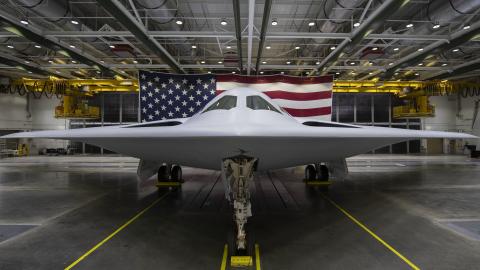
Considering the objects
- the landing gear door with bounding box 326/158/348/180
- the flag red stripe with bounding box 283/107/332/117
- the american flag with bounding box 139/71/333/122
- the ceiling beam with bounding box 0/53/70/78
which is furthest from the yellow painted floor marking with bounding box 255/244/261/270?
the ceiling beam with bounding box 0/53/70/78

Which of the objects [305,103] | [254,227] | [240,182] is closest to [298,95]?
[305,103]

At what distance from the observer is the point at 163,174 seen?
36.9 ft

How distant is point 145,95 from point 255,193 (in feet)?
26.7

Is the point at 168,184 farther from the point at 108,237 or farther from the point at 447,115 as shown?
the point at 447,115

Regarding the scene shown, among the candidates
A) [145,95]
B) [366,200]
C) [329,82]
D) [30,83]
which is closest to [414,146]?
[329,82]

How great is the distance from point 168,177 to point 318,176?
6.57m

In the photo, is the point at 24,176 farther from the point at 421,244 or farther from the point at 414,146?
the point at 414,146

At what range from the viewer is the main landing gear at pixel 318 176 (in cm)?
1136

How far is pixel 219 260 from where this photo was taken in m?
4.33

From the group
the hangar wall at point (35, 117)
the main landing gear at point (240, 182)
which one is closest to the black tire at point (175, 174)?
the main landing gear at point (240, 182)

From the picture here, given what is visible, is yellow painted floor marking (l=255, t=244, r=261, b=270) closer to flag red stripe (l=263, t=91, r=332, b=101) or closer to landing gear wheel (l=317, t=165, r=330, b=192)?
landing gear wheel (l=317, t=165, r=330, b=192)

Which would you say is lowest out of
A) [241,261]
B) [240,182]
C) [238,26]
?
[241,261]

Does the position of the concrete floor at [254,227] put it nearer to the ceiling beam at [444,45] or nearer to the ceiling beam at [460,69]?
the ceiling beam at [444,45]

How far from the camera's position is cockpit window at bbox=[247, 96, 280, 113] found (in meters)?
5.77
